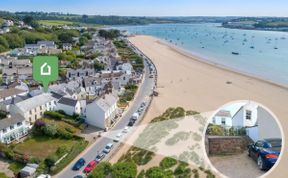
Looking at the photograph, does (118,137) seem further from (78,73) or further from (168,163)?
(78,73)

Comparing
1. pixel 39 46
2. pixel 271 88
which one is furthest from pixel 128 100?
pixel 39 46

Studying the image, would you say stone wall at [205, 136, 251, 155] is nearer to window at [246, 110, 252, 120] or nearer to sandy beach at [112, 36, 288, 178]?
window at [246, 110, 252, 120]

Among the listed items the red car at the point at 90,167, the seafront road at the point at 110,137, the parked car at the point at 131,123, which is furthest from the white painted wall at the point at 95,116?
the red car at the point at 90,167

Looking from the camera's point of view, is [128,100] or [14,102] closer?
[14,102]

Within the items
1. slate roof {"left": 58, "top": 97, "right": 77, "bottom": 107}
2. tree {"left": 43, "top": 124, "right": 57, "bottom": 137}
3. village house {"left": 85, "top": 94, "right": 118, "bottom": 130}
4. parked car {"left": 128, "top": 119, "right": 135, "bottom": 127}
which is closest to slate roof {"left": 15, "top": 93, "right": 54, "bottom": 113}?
slate roof {"left": 58, "top": 97, "right": 77, "bottom": 107}

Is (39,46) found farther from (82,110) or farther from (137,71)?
(82,110)
